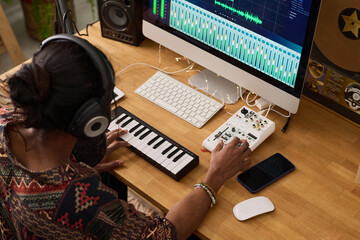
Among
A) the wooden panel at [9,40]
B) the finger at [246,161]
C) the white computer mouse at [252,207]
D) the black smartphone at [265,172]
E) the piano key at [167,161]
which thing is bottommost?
the wooden panel at [9,40]

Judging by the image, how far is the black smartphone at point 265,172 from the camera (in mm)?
1384

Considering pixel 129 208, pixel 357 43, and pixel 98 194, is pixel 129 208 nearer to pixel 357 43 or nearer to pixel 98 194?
pixel 98 194

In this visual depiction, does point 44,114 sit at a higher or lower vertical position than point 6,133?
higher

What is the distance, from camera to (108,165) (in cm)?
142

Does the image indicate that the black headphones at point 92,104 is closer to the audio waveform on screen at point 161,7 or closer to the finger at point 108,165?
the finger at point 108,165

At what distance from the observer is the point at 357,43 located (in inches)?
56.6

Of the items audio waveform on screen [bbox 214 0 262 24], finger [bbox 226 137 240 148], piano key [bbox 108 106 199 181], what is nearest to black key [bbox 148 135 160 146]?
piano key [bbox 108 106 199 181]

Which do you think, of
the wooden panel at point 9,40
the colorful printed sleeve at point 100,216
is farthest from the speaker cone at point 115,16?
the wooden panel at point 9,40

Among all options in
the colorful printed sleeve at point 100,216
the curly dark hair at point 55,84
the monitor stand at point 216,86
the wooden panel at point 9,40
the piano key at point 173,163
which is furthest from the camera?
the wooden panel at point 9,40

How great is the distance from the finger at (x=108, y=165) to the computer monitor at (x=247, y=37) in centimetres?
47

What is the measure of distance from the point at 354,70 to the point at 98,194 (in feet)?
2.92

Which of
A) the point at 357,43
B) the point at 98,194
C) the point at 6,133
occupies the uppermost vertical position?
the point at 357,43

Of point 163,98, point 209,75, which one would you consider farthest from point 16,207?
point 209,75

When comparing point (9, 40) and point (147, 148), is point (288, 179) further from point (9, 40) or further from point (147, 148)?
point (9, 40)
